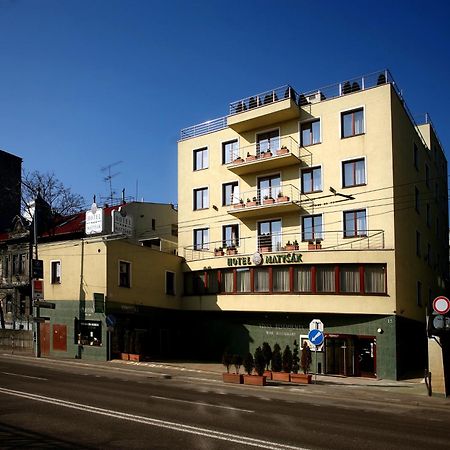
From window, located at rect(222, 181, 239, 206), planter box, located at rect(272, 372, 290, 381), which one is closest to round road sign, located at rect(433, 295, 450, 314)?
planter box, located at rect(272, 372, 290, 381)

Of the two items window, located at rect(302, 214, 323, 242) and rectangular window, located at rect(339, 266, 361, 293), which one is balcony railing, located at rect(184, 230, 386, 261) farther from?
rectangular window, located at rect(339, 266, 361, 293)

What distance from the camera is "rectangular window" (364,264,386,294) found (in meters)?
30.1

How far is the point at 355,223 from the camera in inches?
1275

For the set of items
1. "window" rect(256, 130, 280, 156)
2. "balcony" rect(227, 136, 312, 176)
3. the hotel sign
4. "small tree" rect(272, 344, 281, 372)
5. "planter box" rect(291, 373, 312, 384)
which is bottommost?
"planter box" rect(291, 373, 312, 384)

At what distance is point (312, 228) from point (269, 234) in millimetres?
3145

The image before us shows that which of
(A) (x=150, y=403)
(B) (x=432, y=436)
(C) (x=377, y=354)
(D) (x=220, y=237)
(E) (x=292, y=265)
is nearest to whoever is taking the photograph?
(B) (x=432, y=436)

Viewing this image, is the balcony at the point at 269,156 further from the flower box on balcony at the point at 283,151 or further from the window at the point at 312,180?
the window at the point at 312,180

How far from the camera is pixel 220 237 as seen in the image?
1501 inches

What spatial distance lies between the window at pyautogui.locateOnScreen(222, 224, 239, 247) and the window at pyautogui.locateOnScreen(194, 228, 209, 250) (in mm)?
1386

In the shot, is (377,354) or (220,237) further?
(220,237)

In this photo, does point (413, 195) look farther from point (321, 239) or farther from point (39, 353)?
point (39, 353)

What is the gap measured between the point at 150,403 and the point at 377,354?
57.5 feet

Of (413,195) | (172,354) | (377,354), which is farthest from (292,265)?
(172,354)

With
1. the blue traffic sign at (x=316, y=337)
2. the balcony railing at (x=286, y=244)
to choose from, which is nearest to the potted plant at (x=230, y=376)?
the blue traffic sign at (x=316, y=337)
